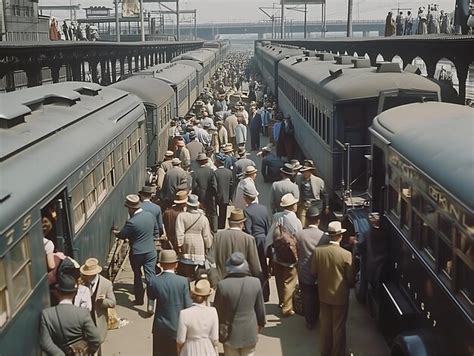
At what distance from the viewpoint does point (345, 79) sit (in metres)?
13.0

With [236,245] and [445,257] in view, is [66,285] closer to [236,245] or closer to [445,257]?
[236,245]

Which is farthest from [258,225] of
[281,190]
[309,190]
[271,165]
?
[271,165]

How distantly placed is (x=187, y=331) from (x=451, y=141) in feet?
9.01

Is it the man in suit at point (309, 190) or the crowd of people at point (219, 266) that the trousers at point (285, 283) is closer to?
the crowd of people at point (219, 266)

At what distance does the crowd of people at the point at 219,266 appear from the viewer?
6027mm

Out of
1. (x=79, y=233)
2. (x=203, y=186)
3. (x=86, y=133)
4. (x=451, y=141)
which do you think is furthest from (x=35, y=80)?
(x=451, y=141)

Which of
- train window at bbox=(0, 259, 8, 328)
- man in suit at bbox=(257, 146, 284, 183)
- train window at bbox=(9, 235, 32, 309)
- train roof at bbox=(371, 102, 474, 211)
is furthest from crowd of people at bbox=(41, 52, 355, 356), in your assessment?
man in suit at bbox=(257, 146, 284, 183)

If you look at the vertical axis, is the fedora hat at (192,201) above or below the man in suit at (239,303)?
above

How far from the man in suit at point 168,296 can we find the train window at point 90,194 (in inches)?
84.1

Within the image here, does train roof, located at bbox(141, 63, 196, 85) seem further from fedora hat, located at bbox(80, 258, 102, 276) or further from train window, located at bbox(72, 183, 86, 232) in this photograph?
fedora hat, located at bbox(80, 258, 102, 276)

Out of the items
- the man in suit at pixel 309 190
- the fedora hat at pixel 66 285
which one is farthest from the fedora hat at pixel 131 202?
the man in suit at pixel 309 190

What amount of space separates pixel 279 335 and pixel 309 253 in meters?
1.23

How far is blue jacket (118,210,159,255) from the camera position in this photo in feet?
29.7

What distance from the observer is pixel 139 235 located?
360 inches
